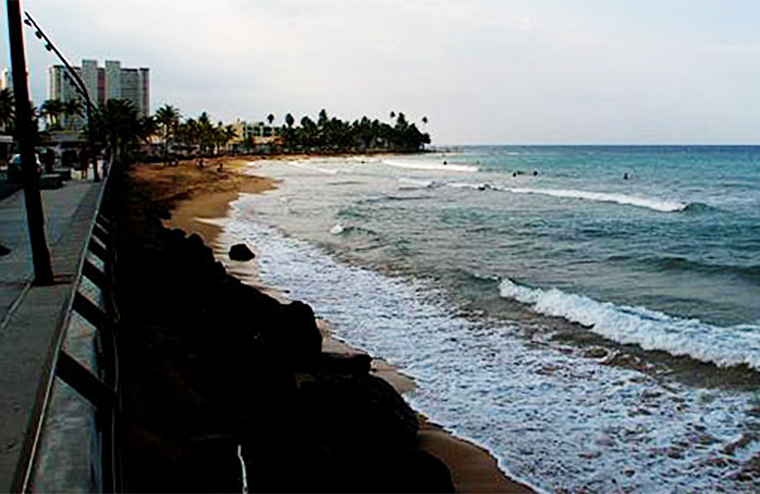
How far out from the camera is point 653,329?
1320cm

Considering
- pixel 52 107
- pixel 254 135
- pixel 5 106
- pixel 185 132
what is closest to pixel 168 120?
pixel 185 132

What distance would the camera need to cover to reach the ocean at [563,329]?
27.0 feet

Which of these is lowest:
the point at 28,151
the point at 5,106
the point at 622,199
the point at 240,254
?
the point at 622,199


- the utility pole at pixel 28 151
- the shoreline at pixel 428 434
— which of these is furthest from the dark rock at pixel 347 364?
the utility pole at pixel 28 151

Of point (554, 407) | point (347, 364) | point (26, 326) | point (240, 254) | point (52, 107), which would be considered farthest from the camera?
point (52, 107)

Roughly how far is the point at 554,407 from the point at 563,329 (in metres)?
4.29

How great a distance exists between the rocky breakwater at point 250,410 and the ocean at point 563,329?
1442 mm

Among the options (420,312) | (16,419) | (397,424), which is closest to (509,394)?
(397,424)

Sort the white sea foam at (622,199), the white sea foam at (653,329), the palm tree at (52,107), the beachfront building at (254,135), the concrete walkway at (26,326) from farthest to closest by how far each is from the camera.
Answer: the beachfront building at (254,135)
the palm tree at (52,107)
the white sea foam at (622,199)
the white sea foam at (653,329)
the concrete walkway at (26,326)

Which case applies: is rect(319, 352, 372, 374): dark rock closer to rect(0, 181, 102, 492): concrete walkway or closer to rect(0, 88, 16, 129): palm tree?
rect(0, 181, 102, 492): concrete walkway

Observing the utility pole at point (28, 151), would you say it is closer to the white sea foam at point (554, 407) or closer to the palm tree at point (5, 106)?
the white sea foam at point (554, 407)

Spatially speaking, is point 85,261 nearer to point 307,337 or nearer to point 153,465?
→ point 153,465

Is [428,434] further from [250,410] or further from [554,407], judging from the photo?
[250,410]

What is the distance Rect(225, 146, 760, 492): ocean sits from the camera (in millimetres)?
8234
